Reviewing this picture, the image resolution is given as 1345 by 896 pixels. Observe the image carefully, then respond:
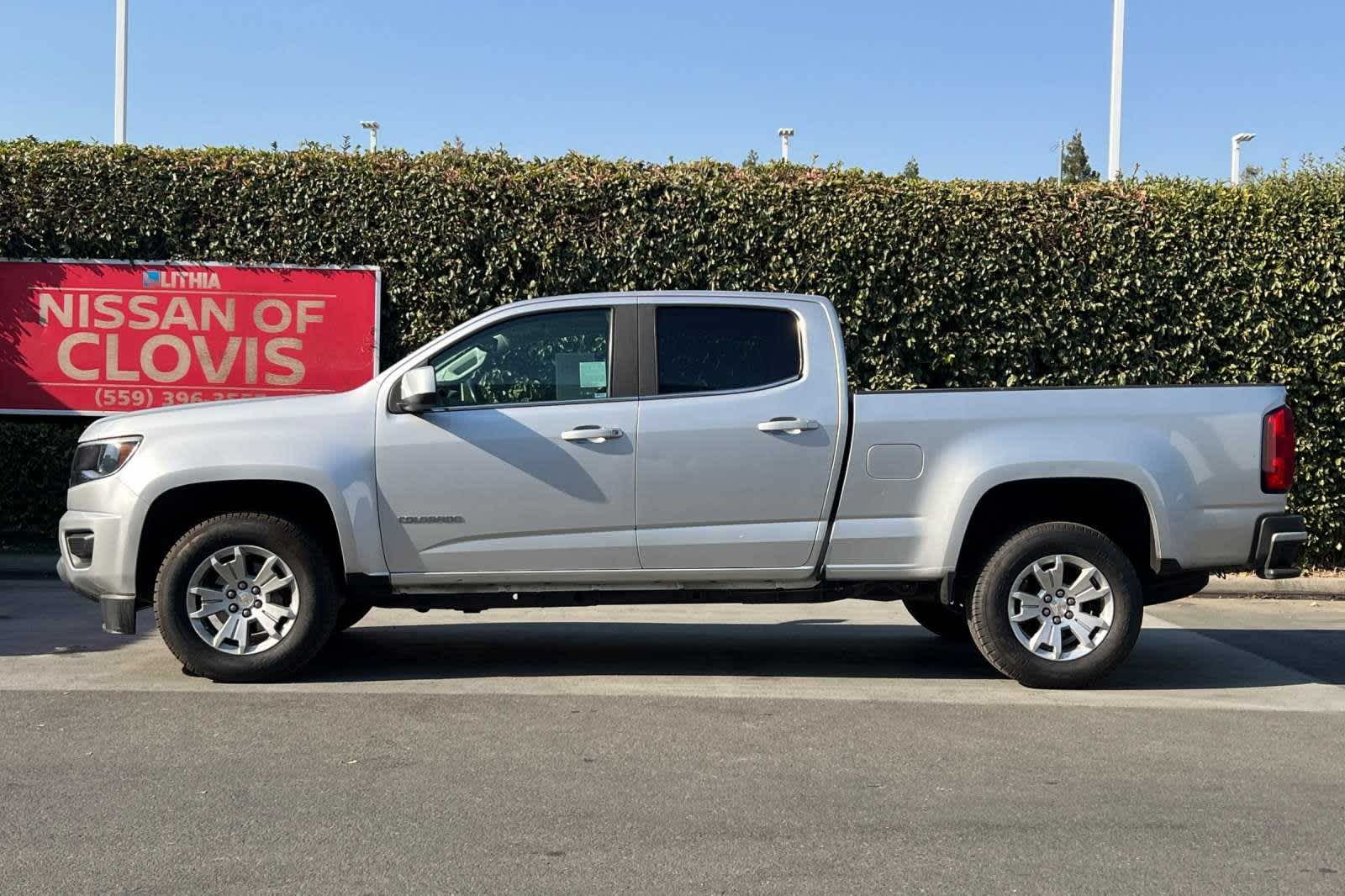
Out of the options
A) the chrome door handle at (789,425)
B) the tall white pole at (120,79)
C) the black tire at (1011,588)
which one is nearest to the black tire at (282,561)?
the chrome door handle at (789,425)

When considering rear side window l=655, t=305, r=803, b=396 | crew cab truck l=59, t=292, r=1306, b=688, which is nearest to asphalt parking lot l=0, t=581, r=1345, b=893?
crew cab truck l=59, t=292, r=1306, b=688

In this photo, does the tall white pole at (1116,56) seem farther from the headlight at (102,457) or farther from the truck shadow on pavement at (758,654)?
the headlight at (102,457)

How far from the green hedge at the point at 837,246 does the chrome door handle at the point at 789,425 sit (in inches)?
193

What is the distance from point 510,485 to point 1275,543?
145 inches

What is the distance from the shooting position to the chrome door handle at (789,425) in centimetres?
650

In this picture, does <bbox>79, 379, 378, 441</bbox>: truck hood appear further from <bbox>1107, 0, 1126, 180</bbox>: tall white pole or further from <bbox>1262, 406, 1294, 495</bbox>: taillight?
<bbox>1107, 0, 1126, 180</bbox>: tall white pole

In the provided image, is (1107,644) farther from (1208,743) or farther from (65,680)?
(65,680)

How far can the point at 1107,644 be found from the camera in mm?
6562

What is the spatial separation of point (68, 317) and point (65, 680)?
5947 millimetres

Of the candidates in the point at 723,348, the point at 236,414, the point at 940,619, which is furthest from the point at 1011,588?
the point at 236,414

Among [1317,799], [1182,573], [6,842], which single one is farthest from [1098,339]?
[6,842]

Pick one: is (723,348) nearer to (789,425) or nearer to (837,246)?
(789,425)

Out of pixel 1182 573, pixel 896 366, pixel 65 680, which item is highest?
pixel 896 366

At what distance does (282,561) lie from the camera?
643cm
